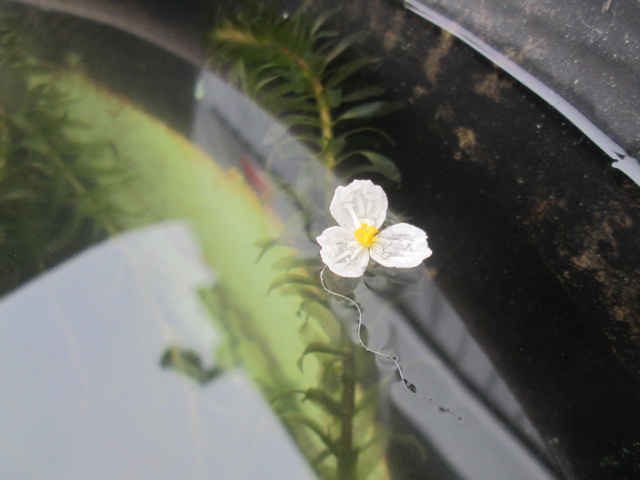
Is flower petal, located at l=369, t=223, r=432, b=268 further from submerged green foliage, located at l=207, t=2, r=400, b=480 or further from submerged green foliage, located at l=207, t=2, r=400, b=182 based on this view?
submerged green foliage, located at l=207, t=2, r=400, b=182

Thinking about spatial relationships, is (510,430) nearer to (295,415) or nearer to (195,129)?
(295,415)

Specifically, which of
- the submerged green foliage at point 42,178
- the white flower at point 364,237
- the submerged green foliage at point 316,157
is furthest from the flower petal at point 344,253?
the submerged green foliage at point 42,178

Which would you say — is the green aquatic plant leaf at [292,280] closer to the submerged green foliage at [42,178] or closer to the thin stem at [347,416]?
the thin stem at [347,416]

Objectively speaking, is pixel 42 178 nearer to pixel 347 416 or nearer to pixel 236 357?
pixel 236 357

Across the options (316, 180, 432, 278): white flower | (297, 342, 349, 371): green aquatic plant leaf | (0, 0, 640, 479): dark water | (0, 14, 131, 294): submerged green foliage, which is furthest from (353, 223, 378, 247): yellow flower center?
(0, 14, 131, 294): submerged green foliage

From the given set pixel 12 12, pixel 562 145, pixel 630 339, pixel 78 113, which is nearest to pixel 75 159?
pixel 78 113

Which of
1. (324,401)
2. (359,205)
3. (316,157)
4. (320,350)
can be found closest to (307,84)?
(316,157)
